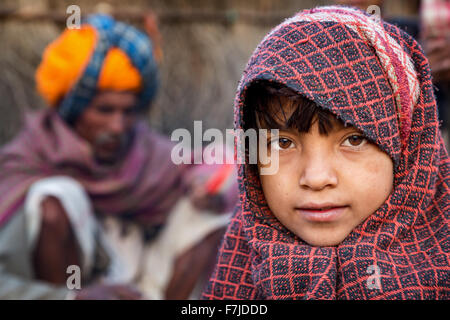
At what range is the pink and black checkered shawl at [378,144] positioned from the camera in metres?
1.22

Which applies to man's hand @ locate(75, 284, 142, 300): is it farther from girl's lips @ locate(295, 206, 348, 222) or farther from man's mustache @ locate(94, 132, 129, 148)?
man's mustache @ locate(94, 132, 129, 148)

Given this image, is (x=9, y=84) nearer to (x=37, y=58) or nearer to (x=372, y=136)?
(x=37, y=58)

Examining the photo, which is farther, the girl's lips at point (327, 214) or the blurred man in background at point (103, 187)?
the blurred man in background at point (103, 187)

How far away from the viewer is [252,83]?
131cm

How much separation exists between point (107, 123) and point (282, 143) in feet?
7.61

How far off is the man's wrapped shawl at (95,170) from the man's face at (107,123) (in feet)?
0.26

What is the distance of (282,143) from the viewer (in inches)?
51.5

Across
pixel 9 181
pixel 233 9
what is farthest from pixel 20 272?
pixel 233 9

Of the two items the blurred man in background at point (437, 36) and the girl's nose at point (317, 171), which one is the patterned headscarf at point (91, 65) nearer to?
the blurred man in background at point (437, 36)

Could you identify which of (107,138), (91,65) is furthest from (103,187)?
(91,65)

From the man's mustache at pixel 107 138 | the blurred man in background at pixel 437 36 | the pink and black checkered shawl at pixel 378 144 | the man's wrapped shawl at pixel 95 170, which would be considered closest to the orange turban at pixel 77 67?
the man's wrapped shawl at pixel 95 170

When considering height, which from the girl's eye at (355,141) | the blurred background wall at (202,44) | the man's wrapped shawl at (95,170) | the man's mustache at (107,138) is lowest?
the girl's eye at (355,141)

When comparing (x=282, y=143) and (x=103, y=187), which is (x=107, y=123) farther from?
(x=282, y=143)

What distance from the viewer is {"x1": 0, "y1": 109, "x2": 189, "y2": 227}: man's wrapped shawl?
130 inches
